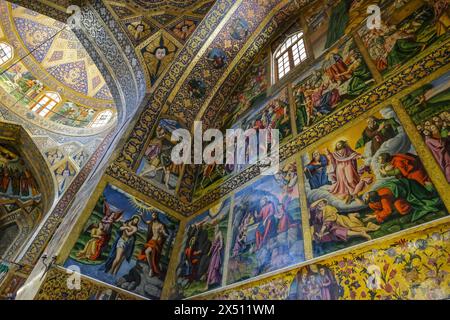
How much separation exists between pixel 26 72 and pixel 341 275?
56.6 ft

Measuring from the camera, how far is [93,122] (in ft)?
51.2

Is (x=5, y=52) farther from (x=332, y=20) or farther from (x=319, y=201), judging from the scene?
(x=319, y=201)

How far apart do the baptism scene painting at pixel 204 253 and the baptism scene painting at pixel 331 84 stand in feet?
8.26

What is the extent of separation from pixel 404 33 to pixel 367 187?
3.03 metres

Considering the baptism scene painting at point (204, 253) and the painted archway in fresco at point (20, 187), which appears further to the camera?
the painted archway in fresco at point (20, 187)

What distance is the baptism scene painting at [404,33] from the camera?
4.60 meters

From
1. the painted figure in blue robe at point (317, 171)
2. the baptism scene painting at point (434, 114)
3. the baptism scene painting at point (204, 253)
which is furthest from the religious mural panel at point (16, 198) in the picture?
the baptism scene painting at point (434, 114)

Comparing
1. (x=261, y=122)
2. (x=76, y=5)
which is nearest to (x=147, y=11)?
(x=76, y=5)

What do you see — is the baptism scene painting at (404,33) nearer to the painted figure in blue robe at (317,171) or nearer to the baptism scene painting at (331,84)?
the baptism scene painting at (331,84)

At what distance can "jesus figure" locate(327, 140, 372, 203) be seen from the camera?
13.4 feet

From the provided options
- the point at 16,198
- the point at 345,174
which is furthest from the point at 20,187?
the point at 345,174

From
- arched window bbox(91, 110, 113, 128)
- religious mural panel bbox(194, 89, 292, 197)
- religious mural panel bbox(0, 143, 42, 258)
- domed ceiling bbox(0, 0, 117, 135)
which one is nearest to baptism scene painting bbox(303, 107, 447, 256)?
religious mural panel bbox(194, 89, 292, 197)

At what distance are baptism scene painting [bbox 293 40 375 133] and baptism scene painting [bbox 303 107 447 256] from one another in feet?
2.79

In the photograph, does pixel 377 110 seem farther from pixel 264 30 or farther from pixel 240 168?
pixel 264 30
